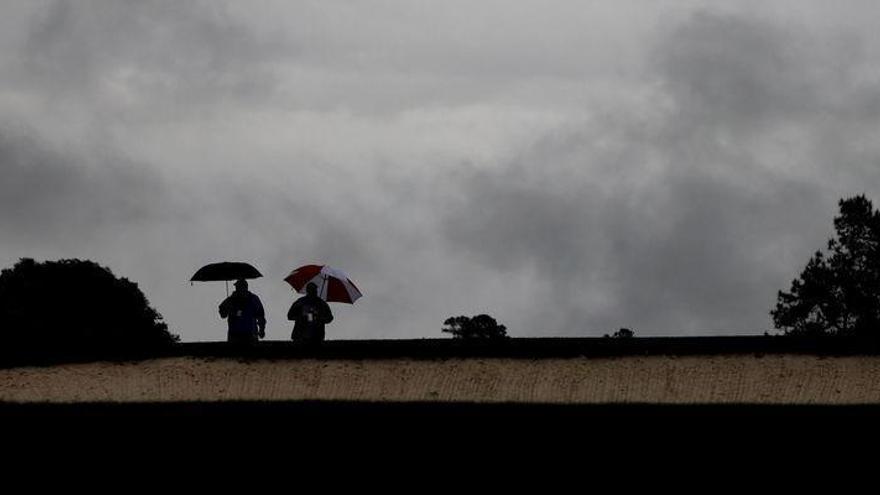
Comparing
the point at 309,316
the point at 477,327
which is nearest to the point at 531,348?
the point at 309,316

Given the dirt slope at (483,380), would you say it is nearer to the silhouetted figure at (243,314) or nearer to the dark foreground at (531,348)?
the dark foreground at (531,348)

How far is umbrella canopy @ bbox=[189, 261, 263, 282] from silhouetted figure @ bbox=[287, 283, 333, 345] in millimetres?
1542

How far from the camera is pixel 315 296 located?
1038 inches

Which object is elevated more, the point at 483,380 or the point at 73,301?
the point at 73,301

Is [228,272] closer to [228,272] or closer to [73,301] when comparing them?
[228,272]

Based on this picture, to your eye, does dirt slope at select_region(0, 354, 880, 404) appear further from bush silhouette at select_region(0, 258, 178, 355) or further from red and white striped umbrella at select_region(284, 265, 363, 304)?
bush silhouette at select_region(0, 258, 178, 355)

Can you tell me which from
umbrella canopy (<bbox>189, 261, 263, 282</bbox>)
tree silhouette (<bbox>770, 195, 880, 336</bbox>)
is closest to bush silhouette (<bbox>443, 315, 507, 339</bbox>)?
tree silhouette (<bbox>770, 195, 880, 336</bbox>)

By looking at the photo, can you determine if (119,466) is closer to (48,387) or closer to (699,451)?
(48,387)

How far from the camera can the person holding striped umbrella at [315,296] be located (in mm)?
25984

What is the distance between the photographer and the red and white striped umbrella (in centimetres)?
2700

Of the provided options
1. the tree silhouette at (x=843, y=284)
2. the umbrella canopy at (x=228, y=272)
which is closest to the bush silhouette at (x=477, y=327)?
the tree silhouette at (x=843, y=284)

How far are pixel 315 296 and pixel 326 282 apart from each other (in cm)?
75

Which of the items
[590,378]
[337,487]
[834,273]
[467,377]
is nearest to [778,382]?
[590,378]

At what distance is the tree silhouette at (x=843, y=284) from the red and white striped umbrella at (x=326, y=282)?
40556mm
